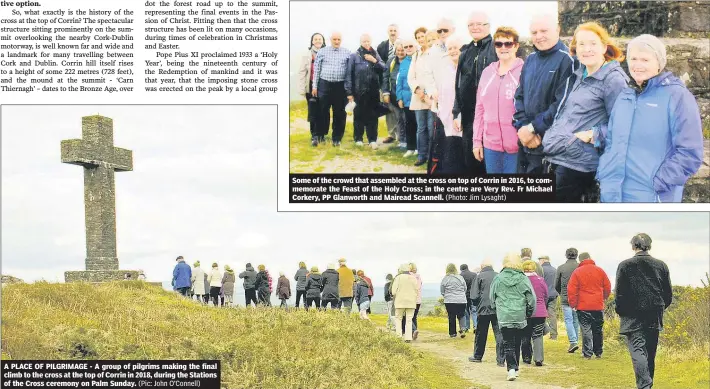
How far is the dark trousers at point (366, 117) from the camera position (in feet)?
42.3

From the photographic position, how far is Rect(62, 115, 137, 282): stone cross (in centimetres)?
1730

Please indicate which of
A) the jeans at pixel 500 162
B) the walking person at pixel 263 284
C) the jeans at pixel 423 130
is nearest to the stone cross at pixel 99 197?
the walking person at pixel 263 284

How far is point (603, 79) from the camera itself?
11109 millimetres

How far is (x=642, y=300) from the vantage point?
10172 mm

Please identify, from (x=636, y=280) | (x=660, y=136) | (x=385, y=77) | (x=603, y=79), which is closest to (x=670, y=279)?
(x=636, y=280)

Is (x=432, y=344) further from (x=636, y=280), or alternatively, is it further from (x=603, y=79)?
(x=603, y=79)

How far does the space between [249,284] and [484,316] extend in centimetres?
761

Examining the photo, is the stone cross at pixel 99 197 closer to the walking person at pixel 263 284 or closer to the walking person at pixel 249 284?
the walking person at pixel 249 284

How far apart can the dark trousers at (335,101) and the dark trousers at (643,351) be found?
227 inches

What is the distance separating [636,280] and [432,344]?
18.3 ft

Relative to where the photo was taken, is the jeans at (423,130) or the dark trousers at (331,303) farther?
the dark trousers at (331,303)

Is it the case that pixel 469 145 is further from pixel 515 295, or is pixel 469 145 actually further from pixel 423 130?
pixel 515 295

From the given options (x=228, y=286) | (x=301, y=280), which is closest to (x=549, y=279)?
(x=301, y=280)

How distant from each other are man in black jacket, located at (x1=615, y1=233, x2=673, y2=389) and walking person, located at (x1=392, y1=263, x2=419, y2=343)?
4.98m
